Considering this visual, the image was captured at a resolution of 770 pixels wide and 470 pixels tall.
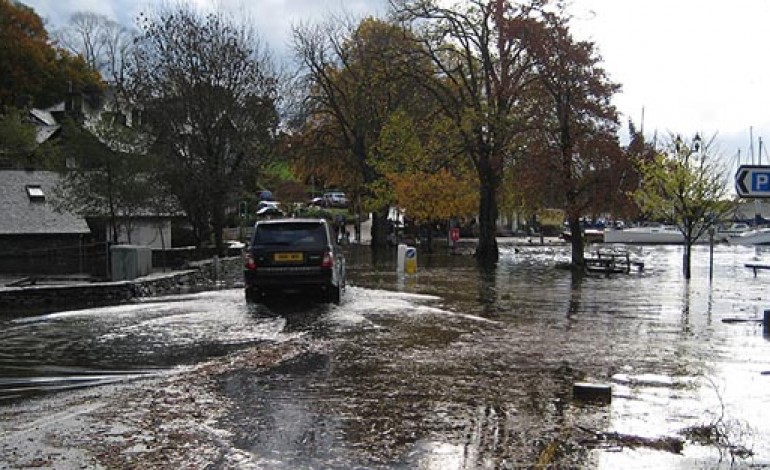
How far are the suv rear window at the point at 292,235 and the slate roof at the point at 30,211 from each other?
1849 cm

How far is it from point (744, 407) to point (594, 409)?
1.53 metres

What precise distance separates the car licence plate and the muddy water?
4.73ft

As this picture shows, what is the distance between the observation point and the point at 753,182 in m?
10.7

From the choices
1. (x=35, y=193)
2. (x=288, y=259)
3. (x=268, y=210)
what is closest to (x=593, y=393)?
(x=288, y=259)

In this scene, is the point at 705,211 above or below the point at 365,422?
above

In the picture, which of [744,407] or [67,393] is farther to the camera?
[67,393]

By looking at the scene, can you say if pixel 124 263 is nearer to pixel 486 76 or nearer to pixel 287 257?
pixel 287 257

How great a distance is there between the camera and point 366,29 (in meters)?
48.5

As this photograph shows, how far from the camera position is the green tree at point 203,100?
119ft

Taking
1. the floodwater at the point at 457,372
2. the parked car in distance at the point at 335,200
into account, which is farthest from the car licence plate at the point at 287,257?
the parked car in distance at the point at 335,200

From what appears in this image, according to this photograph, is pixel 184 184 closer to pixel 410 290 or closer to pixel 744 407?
pixel 410 290

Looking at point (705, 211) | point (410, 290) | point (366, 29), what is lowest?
point (410, 290)

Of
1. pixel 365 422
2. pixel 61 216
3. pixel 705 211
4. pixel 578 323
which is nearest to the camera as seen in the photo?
pixel 365 422

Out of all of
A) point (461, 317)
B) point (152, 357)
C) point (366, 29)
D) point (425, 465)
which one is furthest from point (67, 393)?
point (366, 29)
